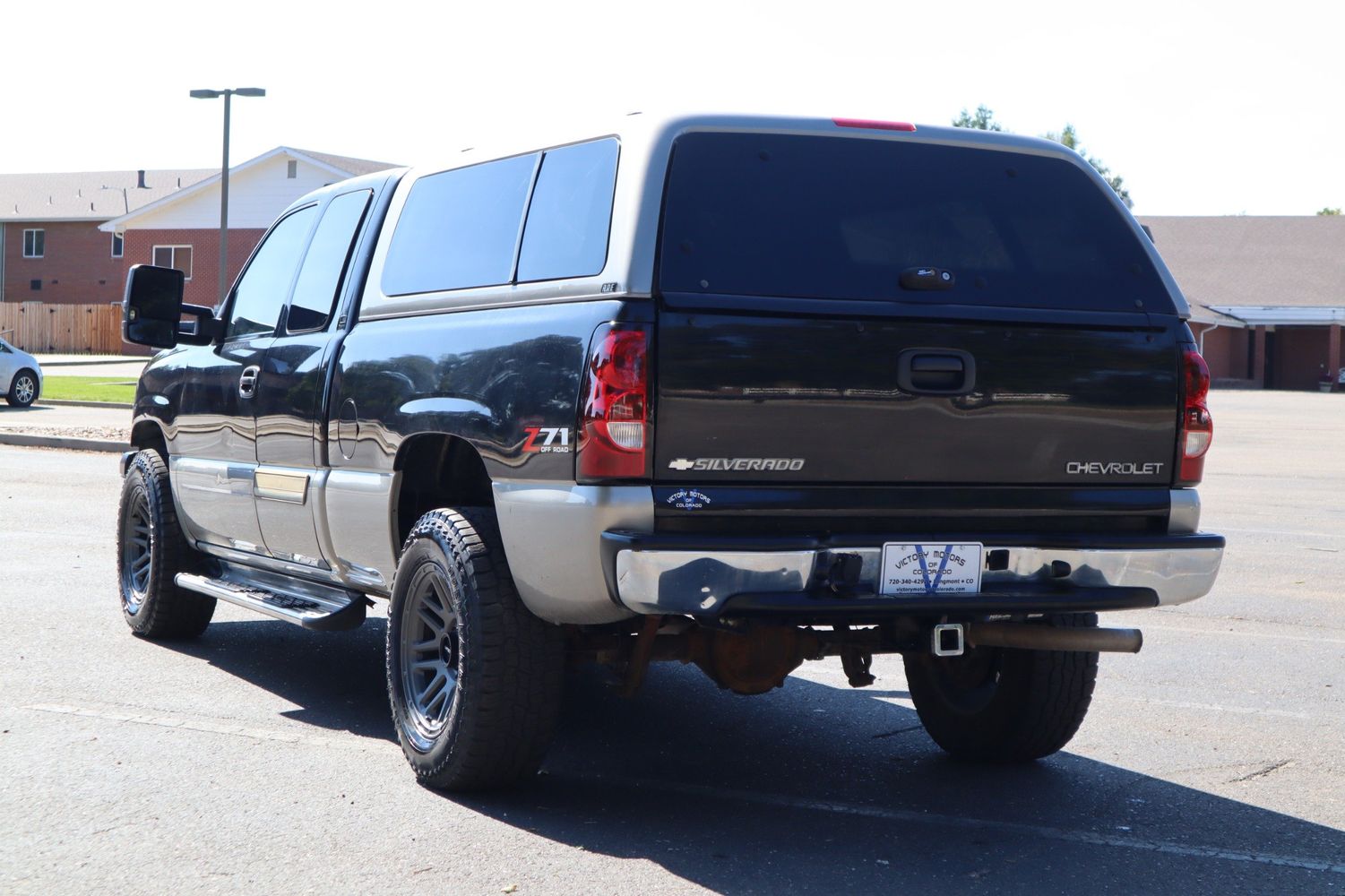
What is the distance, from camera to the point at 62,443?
69.4 ft

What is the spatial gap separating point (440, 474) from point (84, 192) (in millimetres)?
66860

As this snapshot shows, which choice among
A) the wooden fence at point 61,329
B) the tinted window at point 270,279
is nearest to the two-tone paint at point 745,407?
the tinted window at point 270,279

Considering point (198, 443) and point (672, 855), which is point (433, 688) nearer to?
point (672, 855)

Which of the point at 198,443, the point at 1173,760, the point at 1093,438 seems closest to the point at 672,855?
the point at 1093,438

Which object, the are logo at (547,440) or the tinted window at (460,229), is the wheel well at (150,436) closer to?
the tinted window at (460,229)

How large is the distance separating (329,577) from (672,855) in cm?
238

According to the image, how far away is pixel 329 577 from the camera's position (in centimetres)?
657

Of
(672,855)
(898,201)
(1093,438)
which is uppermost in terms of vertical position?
(898,201)

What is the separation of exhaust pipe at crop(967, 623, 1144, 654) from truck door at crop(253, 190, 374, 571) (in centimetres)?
269

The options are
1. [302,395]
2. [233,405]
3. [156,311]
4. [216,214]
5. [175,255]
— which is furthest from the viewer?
[175,255]

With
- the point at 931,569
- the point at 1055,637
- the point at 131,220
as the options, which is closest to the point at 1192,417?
the point at 1055,637

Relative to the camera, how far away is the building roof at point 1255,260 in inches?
2633

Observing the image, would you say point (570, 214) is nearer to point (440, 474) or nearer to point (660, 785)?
point (440, 474)

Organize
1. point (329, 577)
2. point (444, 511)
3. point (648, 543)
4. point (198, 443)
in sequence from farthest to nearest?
point (198, 443) → point (329, 577) → point (444, 511) → point (648, 543)
